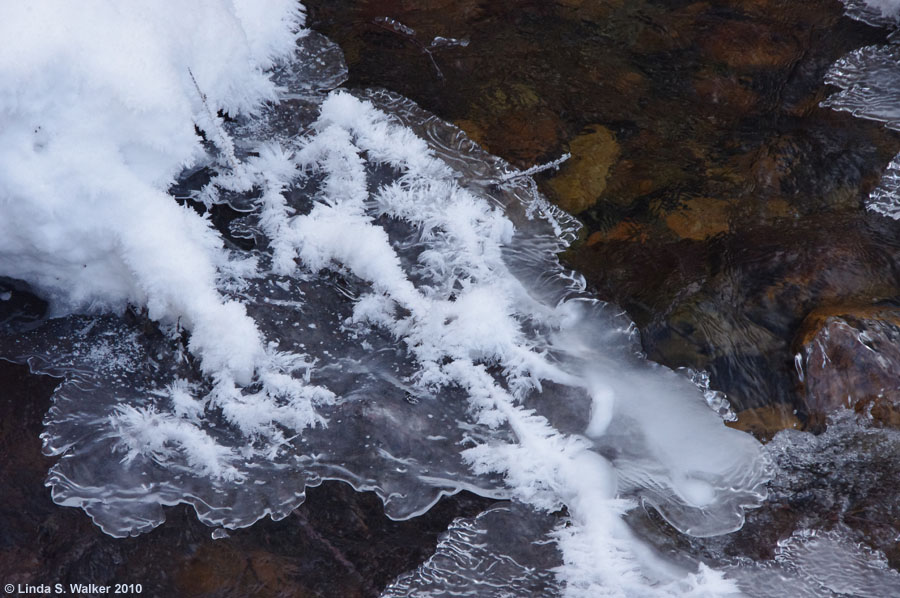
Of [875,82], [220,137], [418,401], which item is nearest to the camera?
[418,401]

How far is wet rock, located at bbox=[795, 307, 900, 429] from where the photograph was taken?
8.38 ft

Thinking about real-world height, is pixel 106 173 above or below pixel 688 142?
below

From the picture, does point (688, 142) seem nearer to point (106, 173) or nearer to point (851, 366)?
point (851, 366)

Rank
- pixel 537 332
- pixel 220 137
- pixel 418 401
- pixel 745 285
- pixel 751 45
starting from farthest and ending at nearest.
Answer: pixel 751 45 < pixel 220 137 < pixel 745 285 < pixel 537 332 < pixel 418 401

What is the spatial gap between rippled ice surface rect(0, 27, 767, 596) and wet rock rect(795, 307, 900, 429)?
0.38m

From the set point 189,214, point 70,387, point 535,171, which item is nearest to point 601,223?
point 535,171

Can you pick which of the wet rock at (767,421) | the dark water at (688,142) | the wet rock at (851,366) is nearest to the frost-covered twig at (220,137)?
the dark water at (688,142)

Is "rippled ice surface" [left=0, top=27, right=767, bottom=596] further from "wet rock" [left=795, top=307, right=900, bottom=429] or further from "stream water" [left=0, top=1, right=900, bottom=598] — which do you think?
"wet rock" [left=795, top=307, right=900, bottom=429]

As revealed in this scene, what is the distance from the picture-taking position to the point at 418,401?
2.56 m

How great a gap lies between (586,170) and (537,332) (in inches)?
39.3

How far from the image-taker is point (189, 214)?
281cm

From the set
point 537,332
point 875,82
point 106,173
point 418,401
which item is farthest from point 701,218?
point 106,173

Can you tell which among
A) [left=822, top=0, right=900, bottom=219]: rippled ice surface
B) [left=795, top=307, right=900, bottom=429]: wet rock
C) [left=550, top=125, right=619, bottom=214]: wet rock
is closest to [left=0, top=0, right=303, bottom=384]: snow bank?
[left=550, top=125, right=619, bottom=214]: wet rock

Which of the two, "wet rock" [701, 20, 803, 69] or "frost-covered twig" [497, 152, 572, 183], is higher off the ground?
"wet rock" [701, 20, 803, 69]
